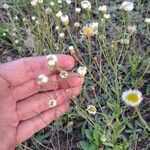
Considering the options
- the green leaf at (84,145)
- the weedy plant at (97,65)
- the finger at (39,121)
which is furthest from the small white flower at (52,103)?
the green leaf at (84,145)

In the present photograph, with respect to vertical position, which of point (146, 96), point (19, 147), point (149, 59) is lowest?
point (19, 147)

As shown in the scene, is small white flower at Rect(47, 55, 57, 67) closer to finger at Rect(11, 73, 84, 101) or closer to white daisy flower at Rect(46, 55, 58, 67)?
white daisy flower at Rect(46, 55, 58, 67)

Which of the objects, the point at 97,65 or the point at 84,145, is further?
the point at 97,65

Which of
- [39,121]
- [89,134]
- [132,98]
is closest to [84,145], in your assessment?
[89,134]

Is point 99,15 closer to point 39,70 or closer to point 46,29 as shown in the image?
point 46,29

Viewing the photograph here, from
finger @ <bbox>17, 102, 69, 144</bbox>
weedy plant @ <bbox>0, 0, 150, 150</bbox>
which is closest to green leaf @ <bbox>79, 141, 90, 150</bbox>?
weedy plant @ <bbox>0, 0, 150, 150</bbox>

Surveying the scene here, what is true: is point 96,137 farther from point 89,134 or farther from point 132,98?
point 132,98

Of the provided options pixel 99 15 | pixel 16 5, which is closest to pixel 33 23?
pixel 16 5
